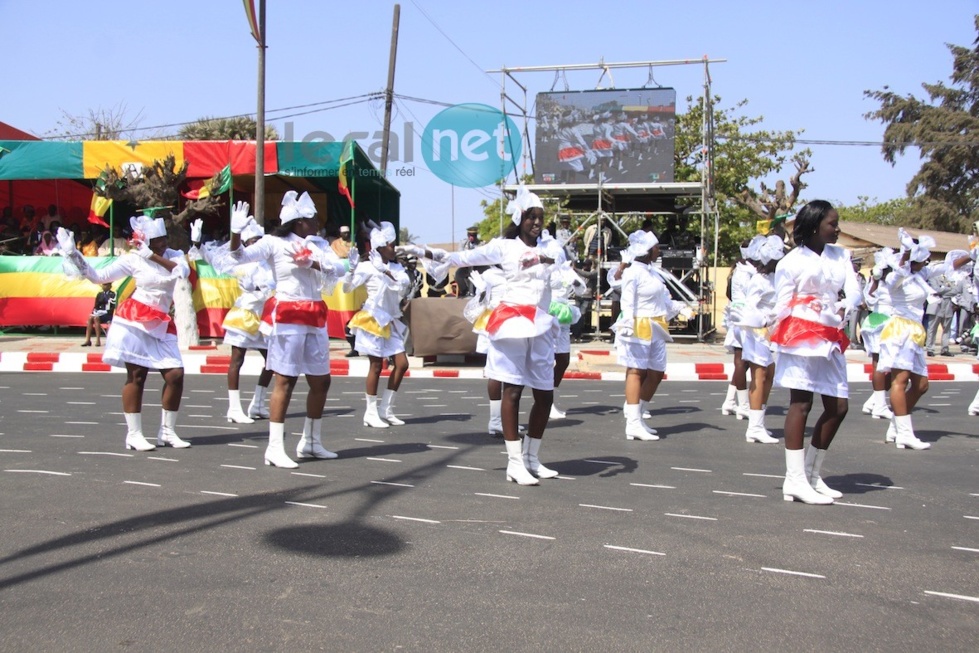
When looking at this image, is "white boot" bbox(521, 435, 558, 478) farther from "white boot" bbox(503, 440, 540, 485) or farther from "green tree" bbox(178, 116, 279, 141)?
"green tree" bbox(178, 116, 279, 141)

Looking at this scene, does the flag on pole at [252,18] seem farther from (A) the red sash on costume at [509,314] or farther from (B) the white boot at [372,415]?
(A) the red sash on costume at [509,314]

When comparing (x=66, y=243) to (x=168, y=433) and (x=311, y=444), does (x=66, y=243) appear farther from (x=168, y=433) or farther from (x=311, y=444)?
(x=311, y=444)

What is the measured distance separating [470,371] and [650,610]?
11.1m

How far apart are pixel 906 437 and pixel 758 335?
1675 mm

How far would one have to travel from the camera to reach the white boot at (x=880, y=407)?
1030 cm

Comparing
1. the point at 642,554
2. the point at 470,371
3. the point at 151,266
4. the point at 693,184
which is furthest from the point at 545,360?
the point at 693,184

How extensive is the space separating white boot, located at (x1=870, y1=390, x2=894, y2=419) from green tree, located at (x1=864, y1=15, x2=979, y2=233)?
3464 centimetres

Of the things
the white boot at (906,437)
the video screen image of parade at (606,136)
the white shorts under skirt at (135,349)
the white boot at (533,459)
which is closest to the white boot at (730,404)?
the white boot at (906,437)

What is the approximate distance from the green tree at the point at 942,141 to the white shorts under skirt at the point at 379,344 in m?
37.5

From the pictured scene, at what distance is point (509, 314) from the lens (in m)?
6.66

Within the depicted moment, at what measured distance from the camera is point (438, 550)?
4875mm

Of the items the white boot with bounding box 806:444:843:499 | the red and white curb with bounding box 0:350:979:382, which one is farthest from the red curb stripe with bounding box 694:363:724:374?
the white boot with bounding box 806:444:843:499

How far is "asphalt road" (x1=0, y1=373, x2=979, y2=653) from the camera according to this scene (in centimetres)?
380

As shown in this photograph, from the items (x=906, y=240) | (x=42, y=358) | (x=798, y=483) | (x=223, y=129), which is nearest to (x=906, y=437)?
(x=906, y=240)
